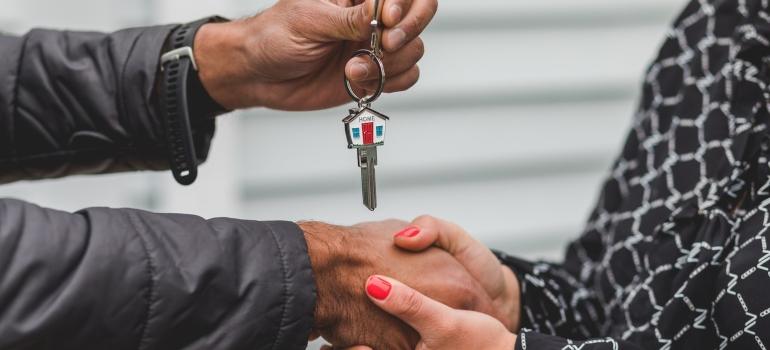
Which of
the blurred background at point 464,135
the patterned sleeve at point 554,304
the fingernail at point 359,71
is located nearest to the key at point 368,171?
the fingernail at point 359,71

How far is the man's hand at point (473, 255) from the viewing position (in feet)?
4.39

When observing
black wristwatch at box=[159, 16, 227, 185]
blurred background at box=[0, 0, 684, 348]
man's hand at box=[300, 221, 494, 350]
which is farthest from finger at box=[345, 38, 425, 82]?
blurred background at box=[0, 0, 684, 348]

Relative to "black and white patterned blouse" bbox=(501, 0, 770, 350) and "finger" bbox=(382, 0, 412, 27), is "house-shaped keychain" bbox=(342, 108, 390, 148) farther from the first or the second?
"black and white patterned blouse" bbox=(501, 0, 770, 350)

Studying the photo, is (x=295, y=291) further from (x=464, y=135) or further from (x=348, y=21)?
(x=464, y=135)

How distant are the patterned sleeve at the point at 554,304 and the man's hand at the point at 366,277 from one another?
132 millimetres

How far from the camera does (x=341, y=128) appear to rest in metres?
2.40

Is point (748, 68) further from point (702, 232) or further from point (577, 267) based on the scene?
point (577, 267)

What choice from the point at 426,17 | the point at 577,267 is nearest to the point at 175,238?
the point at 426,17

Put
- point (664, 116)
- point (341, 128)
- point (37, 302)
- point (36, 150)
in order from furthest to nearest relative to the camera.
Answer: point (341, 128)
point (664, 116)
point (36, 150)
point (37, 302)

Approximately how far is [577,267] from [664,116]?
0.34 metres

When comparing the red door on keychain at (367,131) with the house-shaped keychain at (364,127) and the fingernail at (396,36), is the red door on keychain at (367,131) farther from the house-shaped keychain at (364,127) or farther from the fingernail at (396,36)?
the fingernail at (396,36)

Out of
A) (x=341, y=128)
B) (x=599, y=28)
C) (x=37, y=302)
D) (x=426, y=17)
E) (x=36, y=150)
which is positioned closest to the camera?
(x=37, y=302)

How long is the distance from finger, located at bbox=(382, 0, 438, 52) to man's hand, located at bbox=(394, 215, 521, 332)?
30 cm

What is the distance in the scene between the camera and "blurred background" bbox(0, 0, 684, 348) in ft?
7.39
